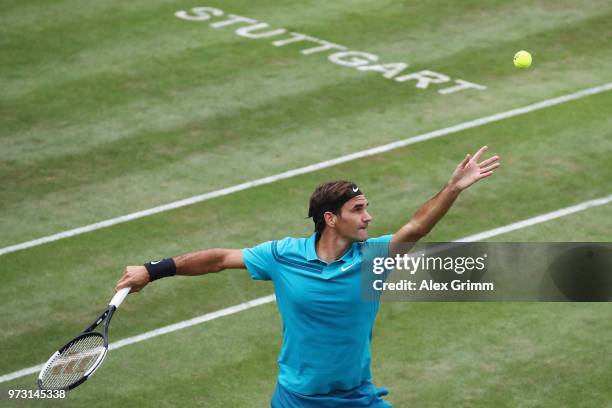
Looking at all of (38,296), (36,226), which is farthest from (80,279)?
(36,226)

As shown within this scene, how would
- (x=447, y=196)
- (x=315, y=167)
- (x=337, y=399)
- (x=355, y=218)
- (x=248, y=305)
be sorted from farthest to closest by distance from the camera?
(x=315, y=167), (x=248, y=305), (x=337, y=399), (x=355, y=218), (x=447, y=196)

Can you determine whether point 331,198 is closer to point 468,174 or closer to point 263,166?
point 468,174

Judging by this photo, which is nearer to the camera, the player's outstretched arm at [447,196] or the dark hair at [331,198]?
the player's outstretched arm at [447,196]

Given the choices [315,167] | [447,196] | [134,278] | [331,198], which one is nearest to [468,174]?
[447,196]

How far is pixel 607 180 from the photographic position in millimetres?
16156

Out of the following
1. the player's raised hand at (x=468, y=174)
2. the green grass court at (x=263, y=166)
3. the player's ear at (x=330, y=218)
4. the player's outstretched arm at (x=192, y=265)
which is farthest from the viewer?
the green grass court at (x=263, y=166)

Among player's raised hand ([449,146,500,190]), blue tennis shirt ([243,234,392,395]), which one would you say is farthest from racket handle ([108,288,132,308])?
player's raised hand ([449,146,500,190])

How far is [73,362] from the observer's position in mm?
9227

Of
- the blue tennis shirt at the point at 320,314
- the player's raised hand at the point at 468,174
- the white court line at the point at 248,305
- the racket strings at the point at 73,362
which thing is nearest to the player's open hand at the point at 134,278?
the racket strings at the point at 73,362

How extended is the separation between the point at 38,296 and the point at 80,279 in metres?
0.57

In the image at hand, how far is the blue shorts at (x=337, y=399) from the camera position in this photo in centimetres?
893

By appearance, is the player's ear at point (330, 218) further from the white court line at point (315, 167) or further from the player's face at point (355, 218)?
the white court line at point (315, 167)

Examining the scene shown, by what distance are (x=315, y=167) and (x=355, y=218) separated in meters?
8.14

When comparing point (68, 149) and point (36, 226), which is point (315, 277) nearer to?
point (36, 226)
